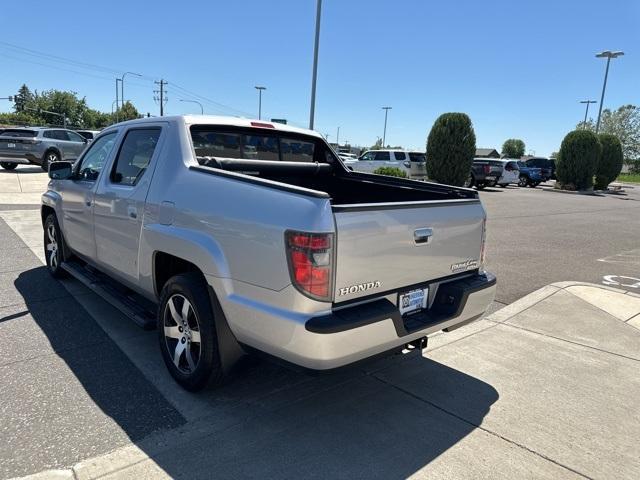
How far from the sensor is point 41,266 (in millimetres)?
6340

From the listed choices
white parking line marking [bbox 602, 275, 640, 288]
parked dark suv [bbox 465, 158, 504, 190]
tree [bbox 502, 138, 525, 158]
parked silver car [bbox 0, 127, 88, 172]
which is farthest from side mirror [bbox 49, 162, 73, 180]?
tree [bbox 502, 138, 525, 158]

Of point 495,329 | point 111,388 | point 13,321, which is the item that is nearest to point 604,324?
point 495,329

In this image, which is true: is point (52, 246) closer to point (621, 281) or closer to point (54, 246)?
point (54, 246)

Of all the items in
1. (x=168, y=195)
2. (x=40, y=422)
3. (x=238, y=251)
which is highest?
(x=168, y=195)

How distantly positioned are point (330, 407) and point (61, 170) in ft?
12.8

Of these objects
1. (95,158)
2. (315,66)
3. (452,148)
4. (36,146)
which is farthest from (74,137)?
(95,158)

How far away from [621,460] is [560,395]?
761 millimetres

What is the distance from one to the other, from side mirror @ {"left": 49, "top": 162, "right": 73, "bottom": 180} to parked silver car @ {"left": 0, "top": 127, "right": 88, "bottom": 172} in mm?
15517

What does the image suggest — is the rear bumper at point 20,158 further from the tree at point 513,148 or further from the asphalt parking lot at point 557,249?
the tree at point 513,148

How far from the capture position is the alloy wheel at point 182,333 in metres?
3.24

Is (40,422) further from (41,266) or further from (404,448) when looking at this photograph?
(41,266)

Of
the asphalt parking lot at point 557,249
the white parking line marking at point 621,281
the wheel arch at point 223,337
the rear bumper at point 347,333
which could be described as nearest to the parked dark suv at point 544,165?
the asphalt parking lot at point 557,249

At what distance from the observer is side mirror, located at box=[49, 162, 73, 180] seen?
204 inches

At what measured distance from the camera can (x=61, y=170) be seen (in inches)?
205
